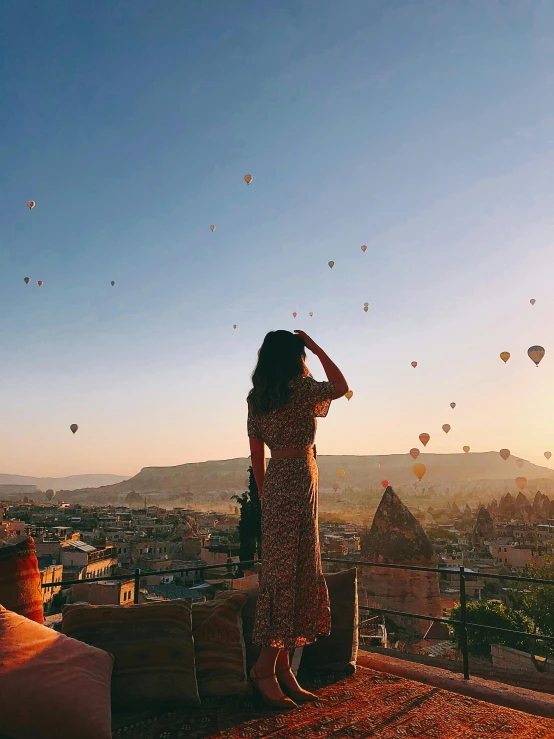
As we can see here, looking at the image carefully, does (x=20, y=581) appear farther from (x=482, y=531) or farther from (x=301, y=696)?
(x=482, y=531)

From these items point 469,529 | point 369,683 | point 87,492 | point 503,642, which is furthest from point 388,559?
point 87,492

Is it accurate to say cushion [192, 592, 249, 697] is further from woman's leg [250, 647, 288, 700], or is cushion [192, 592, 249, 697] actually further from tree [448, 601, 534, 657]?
tree [448, 601, 534, 657]

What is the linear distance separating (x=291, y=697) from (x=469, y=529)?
64.5 meters

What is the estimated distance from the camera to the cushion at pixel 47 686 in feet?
5.73

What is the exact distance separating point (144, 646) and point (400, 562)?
15546 millimetres

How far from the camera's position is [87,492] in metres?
97.4

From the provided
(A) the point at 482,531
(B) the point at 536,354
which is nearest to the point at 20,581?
Result: (B) the point at 536,354

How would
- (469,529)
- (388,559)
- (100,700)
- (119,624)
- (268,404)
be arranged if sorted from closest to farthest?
(100,700) → (119,624) → (268,404) → (388,559) → (469,529)

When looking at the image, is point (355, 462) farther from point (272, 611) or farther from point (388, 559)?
point (272, 611)

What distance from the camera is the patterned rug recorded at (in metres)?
2.17

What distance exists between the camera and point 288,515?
2.56 metres

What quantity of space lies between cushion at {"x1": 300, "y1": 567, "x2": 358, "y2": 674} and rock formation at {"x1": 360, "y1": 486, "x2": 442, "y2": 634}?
14.2 metres

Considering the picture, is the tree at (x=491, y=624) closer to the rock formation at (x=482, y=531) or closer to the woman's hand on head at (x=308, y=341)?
the woman's hand on head at (x=308, y=341)

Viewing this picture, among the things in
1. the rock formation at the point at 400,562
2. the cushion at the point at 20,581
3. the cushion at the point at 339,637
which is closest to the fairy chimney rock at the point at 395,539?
the rock formation at the point at 400,562
